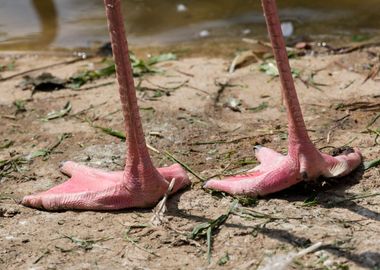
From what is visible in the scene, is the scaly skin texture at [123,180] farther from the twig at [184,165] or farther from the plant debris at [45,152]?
the plant debris at [45,152]

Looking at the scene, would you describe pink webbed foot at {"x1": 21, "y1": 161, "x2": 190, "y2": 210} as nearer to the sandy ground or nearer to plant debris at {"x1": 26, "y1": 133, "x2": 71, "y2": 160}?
the sandy ground

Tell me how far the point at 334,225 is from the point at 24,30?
4817mm

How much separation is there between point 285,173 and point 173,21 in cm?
386

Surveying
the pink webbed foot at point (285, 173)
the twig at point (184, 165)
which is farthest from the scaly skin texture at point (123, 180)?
the pink webbed foot at point (285, 173)

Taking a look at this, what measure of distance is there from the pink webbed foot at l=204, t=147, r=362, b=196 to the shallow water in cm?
281

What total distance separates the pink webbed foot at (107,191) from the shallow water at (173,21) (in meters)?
3.00

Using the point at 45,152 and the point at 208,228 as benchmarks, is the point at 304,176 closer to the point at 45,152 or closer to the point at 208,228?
the point at 208,228

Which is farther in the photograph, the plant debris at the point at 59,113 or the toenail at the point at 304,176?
the plant debris at the point at 59,113

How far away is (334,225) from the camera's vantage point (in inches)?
122

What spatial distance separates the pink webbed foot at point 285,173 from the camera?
3361 mm

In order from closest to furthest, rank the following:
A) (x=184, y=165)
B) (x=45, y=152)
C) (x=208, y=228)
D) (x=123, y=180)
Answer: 1. (x=208, y=228)
2. (x=123, y=180)
3. (x=184, y=165)
4. (x=45, y=152)

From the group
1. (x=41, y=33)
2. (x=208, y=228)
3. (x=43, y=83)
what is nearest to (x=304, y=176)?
(x=208, y=228)

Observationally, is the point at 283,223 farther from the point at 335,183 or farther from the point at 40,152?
the point at 40,152

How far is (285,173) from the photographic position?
133 inches
